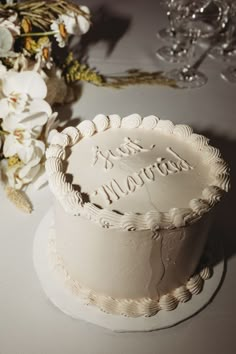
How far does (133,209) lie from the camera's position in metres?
0.98

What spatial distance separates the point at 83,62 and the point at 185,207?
3.46ft

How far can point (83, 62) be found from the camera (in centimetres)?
186

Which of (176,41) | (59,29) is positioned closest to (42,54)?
(59,29)

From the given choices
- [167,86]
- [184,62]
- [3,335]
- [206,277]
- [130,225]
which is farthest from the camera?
[184,62]

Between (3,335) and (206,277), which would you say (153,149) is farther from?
(3,335)

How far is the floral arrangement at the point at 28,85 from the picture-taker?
1.25 metres

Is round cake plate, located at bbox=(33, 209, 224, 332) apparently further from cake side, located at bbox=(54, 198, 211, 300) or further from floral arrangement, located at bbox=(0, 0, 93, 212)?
floral arrangement, located at bbox=(0, 0, 93, 212)

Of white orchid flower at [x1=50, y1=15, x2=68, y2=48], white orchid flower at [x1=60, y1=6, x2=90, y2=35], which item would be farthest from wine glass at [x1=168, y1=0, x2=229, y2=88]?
white orchid flower at [x1=50, y1=15, x2=68, y2=48]

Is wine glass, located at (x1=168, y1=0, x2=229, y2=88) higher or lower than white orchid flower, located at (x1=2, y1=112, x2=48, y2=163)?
higher

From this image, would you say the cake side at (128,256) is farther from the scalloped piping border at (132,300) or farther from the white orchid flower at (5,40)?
the white orchid flower at (5,40)

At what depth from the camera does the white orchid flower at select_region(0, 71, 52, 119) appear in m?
1.24

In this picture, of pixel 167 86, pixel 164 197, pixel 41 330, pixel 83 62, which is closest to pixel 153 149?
pixel 164 197

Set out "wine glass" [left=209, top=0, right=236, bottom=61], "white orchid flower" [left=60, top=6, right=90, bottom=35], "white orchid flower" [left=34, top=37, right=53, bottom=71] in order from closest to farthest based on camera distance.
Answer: "white orchid flower" [left=34, top=37, right=53, bottom=71], "white orchid flower" [left=60, top=6, right=90, bottom=35], "wine glass" [left=209, top=0, right=236, bottom=61]

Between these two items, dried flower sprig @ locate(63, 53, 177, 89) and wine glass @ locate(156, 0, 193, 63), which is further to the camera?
wine glass @ locate(156, 0, 193, 63)
